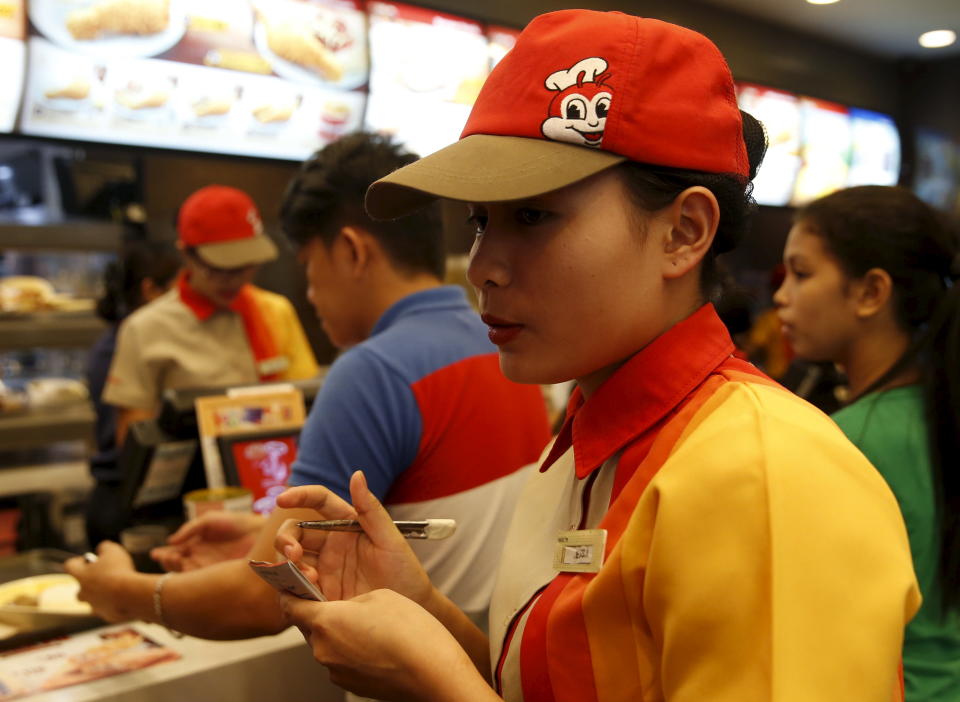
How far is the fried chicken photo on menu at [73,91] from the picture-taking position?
264 centimetres

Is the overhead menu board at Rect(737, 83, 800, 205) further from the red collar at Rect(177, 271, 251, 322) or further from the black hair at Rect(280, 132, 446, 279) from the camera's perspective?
the black hair at Rect(280, 132, 446, 279)

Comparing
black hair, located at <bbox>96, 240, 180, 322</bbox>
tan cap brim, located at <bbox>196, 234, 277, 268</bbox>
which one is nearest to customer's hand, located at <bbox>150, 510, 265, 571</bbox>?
tan cap brim, located at <bbox>196, 234, 277, 268</bbox>

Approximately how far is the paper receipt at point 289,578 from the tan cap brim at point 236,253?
2.25 m

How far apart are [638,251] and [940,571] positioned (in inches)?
39.7

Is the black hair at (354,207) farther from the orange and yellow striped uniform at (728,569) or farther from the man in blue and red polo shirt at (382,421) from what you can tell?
the orange and yellow striped uniform at (728,569)

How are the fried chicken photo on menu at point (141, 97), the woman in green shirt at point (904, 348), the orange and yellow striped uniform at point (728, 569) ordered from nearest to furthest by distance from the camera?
1. the orange and yellow striped uniform at point (728, 569)
2. the woman in green shirt at point (904, 348)
3. the fried chicken photo on menu at point (141, 97)

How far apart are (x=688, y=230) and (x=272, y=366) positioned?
2.60 m

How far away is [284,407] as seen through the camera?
85.0 inches

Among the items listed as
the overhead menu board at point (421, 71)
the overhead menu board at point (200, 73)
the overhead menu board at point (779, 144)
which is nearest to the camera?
the overhead menu board at point (200, 73)

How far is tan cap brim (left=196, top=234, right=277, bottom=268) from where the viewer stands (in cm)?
308

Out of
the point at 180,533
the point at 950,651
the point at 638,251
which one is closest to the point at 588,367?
the point at 638,251

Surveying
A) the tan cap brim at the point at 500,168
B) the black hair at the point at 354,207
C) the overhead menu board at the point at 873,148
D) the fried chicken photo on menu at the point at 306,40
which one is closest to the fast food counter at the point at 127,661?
the black hair at the point at 354,207

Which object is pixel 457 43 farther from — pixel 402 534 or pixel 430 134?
pixel 402 534

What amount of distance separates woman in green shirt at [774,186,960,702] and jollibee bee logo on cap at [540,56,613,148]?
0.98 m
